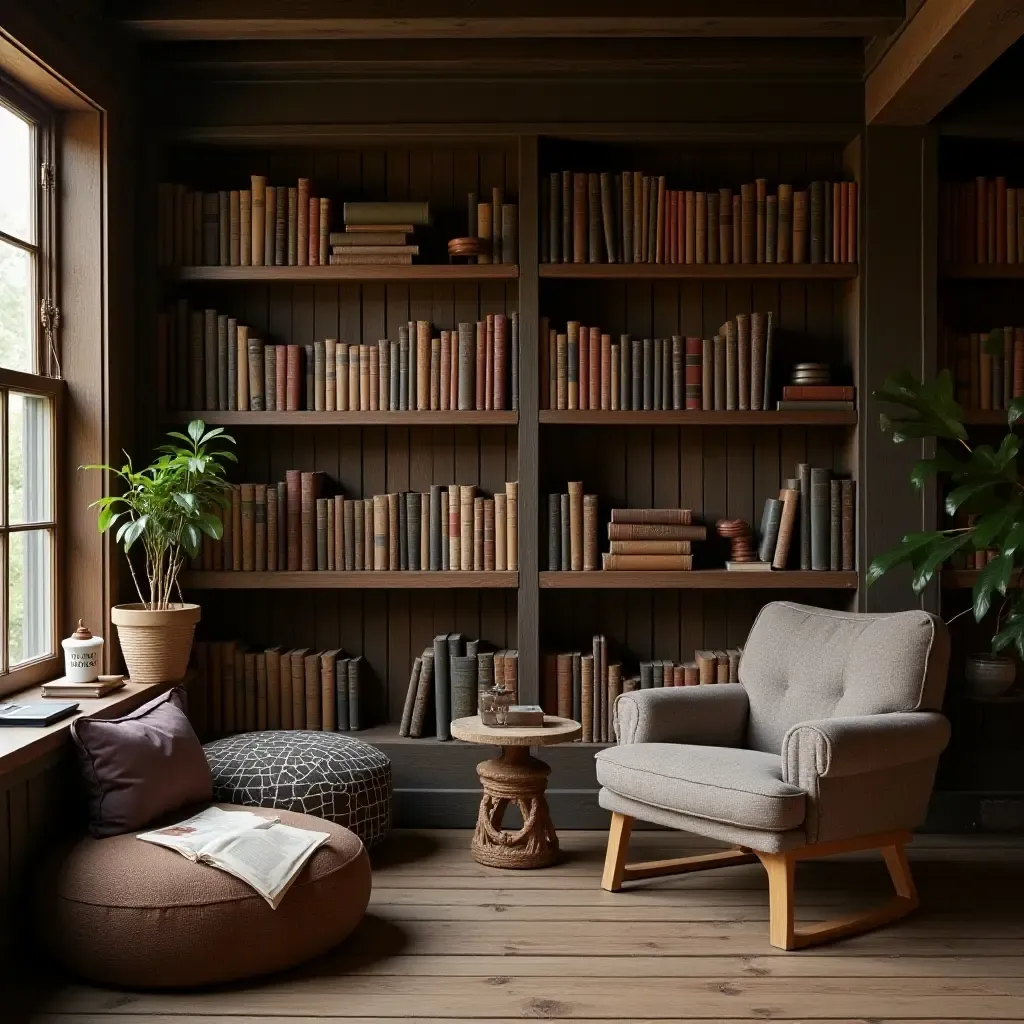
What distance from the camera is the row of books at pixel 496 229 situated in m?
4.32

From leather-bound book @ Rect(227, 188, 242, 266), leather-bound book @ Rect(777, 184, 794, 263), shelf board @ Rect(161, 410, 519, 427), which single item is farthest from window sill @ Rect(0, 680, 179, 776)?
leather-bound book @ Rect(777, 184, 794, 263)

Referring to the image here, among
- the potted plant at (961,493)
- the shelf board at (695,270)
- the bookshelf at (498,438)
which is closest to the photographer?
the potted plant at (961,493)

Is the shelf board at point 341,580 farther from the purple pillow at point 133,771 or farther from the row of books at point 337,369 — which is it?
the purple pillow at point 133,771

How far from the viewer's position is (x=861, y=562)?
13.9 feet

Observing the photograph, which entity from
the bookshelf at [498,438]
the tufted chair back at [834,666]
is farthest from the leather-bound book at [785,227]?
the tufted chair back at [834,666]

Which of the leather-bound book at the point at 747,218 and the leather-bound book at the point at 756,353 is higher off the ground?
the leather-bound book at the point at 747,218

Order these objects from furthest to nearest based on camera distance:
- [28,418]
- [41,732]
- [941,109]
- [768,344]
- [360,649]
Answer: [360,649] < [768,344] < [941,109] < [28,418] < [41,732]

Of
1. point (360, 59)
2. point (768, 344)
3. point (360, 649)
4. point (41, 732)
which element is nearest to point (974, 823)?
point (768, 344)

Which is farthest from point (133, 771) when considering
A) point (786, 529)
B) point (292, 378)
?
point (786, 529)

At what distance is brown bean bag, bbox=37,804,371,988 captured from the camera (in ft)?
9.04

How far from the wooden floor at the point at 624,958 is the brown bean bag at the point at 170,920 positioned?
0.23 ft

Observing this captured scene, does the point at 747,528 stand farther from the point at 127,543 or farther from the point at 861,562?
the point at 127,543

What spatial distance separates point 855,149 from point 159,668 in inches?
124

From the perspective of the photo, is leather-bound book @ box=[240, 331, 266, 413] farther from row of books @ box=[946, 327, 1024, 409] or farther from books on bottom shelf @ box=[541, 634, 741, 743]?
row of books @ box=[946, 327, 1024, 409]
